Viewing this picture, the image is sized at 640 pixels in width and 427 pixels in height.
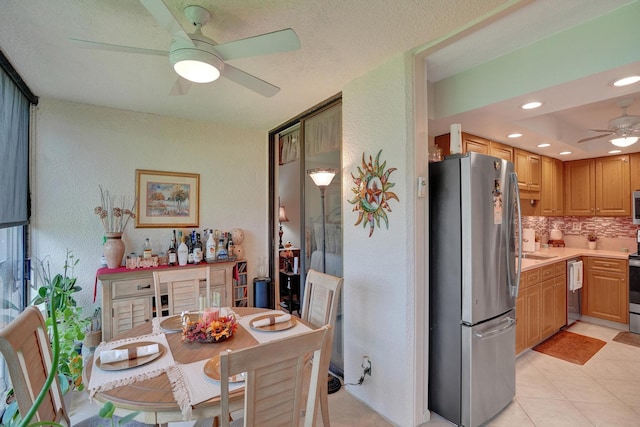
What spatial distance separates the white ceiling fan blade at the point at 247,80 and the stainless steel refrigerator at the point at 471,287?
1.25 metres

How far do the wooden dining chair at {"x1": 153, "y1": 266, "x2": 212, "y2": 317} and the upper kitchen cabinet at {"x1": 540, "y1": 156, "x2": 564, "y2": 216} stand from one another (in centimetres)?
419

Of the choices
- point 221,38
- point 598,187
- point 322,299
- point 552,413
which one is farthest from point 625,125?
point 221,38

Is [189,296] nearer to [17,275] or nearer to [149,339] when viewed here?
[149,339]

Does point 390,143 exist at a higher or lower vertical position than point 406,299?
higher

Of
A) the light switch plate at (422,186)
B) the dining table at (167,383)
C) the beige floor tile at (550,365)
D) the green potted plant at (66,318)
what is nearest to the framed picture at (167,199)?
the green potted plant at (66,318)

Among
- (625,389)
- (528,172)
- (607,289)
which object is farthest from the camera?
(607,289)

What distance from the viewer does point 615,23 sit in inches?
68.2

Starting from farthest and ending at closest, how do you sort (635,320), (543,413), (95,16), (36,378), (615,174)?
(615,174) < (635,320) < (543,413) < (95,16) < (36,378)

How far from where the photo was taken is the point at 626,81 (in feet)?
6.31

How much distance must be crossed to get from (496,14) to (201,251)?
10.2 feet

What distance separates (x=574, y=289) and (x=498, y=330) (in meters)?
2.45

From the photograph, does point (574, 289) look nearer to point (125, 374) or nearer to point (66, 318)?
point (125, 374)

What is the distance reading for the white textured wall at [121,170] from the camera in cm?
288

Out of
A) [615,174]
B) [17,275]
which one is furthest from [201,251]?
[615,174]
